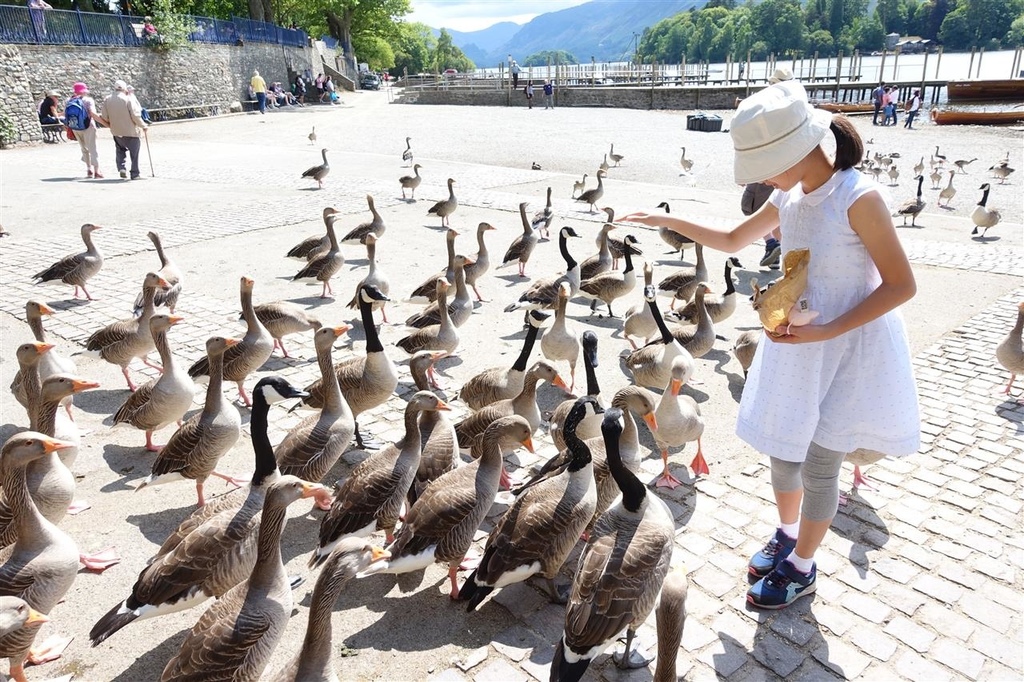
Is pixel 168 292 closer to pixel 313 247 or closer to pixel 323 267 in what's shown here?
pixel 323 267

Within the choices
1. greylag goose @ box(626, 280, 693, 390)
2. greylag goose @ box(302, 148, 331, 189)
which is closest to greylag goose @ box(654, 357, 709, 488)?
greylag goose @ box(626, 280, 693, 390)

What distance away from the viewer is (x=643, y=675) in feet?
14.1

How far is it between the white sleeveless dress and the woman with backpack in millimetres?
24401

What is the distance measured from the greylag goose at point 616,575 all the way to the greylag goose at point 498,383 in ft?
8.90

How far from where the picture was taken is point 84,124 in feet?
70.8

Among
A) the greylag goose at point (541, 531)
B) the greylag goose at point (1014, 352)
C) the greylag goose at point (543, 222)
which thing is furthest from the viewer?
the greylag goose at point (543, 222)

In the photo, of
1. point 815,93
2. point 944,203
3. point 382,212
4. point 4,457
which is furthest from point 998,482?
point 815,93

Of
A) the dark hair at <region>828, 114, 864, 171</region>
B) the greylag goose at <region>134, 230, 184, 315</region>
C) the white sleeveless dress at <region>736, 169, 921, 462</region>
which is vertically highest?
the dark hair at <region>828, 114, 864, 171</region>

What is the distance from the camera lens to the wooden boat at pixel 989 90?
190ft

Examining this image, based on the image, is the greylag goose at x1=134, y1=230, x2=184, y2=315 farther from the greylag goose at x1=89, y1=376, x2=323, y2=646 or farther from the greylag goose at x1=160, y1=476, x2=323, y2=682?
the greylag goose at x1=160, y1=476, x2=323, y2=682

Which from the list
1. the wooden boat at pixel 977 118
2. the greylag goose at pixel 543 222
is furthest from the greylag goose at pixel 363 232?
the wooden boat at pixel 977 118

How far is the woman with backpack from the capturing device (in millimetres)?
21391

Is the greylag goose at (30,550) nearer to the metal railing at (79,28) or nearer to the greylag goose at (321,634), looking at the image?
the greylag goose at (321,634)

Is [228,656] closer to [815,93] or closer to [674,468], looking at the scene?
[674,468]
